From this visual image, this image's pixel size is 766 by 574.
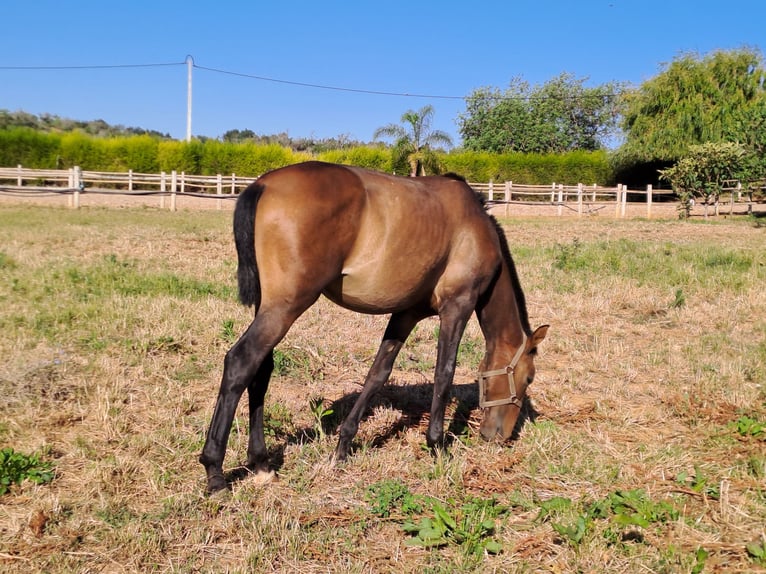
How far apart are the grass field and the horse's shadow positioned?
0.10 ft

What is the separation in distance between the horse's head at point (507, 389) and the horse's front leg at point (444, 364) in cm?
40

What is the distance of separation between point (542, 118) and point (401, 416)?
57899 millimetres

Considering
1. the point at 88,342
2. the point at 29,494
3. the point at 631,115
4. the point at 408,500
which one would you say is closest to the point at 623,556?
the point at 408,500

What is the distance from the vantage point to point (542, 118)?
5822cm

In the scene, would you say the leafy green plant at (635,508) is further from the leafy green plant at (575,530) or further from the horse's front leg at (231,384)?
the horse's front leg at (231,384)

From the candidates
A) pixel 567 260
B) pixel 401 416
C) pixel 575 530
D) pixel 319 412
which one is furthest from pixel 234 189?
pixel 575 530

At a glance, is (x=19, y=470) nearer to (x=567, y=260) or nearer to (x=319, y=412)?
(x=319, y=412)

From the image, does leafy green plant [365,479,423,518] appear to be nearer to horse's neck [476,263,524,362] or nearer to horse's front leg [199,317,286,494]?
horse's front leg [199,317,286,494]

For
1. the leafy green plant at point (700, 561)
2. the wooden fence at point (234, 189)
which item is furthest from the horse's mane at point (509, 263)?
the wooden fence at point (234, 189)

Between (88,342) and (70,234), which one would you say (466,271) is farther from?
(70,234)

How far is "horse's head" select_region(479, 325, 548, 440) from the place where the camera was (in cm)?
457

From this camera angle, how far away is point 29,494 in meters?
3.41

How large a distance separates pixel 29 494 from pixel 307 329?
409 centimetres

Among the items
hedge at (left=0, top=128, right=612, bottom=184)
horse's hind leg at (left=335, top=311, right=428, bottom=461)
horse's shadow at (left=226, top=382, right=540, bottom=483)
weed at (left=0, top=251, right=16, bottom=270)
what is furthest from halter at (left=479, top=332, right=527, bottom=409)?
hedge at (left=0, top=128, right=612, bottom=184)
